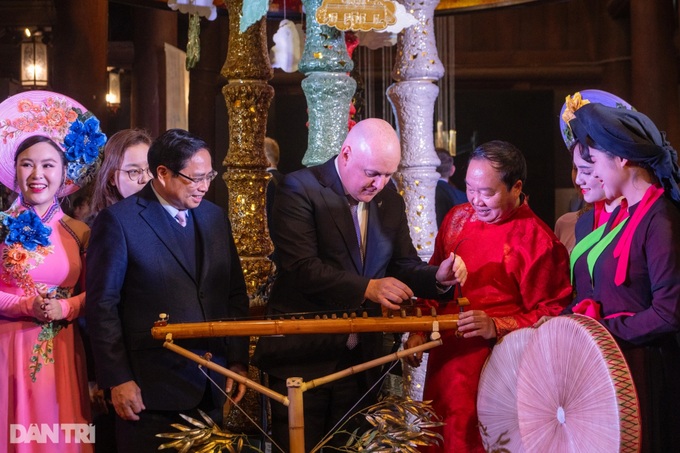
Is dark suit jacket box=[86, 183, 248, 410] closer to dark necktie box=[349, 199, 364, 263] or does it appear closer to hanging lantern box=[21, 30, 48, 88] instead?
dark necktie box=[349, 199, 364, 263]

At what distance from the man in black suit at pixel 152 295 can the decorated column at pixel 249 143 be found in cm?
110

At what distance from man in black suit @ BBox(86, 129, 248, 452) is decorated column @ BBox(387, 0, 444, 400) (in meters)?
1.54

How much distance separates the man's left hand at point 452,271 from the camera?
3367 millimetres

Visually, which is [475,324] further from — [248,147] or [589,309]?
[248,147]

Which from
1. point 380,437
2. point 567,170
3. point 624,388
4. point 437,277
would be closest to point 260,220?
point 437,277

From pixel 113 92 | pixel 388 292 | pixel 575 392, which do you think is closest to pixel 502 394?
pixel 575 392

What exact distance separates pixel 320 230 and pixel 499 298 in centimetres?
70

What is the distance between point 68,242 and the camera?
3.77 meters

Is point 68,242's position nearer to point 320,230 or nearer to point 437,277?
point 320,230

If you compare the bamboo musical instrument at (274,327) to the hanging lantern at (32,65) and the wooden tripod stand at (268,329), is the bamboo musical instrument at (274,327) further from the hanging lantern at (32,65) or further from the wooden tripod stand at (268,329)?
the hanging lantern at (32,65)

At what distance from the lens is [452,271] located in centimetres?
339

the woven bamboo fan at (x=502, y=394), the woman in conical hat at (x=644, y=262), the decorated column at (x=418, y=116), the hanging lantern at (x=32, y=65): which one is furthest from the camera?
the hanging lantern at (x=32, y=65)

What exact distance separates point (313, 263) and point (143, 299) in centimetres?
A: 60

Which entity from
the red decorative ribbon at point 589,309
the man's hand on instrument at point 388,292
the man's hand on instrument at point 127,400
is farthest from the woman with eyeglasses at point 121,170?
the red decorative ribbon at point 589,309
